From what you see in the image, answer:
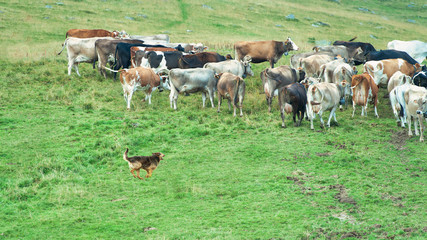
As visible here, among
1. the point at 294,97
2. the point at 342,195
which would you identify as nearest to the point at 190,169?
the point at 342,195

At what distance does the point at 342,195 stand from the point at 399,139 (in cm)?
513

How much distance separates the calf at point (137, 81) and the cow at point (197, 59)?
7.76 ft

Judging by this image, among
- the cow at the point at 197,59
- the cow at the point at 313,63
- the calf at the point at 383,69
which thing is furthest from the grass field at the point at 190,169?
the cow at the point at 313,63

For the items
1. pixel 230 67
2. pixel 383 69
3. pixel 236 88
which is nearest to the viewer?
pixel 236 88

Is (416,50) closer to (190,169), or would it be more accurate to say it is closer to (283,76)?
(283,76)

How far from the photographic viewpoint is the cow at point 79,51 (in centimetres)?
2169

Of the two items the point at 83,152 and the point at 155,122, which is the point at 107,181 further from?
the point at 155,122

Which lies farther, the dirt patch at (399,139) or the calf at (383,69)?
the calf at (383,69)

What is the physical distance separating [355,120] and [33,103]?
11.8 m

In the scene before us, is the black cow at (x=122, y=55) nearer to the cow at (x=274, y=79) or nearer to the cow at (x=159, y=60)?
the cow at (x=159, y=60)

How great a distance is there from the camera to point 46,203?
938 cm

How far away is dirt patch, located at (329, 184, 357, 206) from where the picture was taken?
9.24 meters

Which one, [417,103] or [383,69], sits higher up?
[417,103]

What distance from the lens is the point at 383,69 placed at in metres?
18.6
